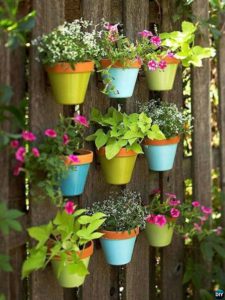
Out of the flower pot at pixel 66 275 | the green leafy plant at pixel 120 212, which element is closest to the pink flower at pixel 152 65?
the green leafy plant at pixel 120 212

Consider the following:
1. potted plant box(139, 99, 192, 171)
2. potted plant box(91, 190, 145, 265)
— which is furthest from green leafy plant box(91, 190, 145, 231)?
potted plant box(139, 99, 192, 171)

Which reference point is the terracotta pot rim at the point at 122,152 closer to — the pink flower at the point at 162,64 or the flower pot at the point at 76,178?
the flower pot at the point at 76,178

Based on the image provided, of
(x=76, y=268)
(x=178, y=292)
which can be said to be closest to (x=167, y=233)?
(x=178, y=292)

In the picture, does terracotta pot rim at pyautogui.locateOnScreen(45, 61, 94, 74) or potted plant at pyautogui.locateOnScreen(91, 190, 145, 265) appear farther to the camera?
potted plant at pyautogui.locateOnScreen(91, 190, 145, 265)

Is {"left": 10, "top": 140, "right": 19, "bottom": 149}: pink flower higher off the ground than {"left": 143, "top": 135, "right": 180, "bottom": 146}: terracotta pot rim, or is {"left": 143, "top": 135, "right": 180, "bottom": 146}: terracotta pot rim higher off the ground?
{"left": 10, "top": 140, "right": 19, "bottom": 149}: pink flower

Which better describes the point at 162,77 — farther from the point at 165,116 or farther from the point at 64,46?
the point at 64,46

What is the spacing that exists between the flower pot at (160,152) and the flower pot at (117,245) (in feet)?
1.19

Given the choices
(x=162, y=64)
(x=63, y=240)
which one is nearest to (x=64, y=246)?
(x=63, y=240)

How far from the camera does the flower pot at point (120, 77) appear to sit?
2.85m

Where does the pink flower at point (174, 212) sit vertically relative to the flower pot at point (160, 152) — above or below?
below

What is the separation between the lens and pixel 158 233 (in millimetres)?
3312

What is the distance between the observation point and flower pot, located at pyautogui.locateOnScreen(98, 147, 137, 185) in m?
2.96

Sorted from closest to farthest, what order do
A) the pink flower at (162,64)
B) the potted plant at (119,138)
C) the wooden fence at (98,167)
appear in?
1. the wooden fence at (98,167)
2. the potted plant at (119,138)
3. the pink flower at (162,64)

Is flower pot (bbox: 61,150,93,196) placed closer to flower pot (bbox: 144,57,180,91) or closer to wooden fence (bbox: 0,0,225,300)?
wooden fence (bbox: 0,0,225,300)
